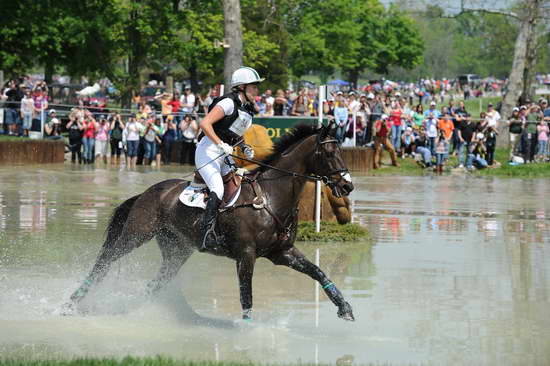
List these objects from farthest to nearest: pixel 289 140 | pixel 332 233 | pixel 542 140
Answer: pixel 542 140
pixel 332 233
pixel 289 140

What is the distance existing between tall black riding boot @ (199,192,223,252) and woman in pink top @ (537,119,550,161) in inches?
971

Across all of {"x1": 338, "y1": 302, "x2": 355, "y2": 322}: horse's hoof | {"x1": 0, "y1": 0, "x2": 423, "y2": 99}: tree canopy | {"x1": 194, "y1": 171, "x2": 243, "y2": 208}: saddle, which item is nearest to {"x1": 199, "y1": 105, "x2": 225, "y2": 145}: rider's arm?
{"x1": 194, "y1": 171, "x2": 243, "y2": 208}: saddle

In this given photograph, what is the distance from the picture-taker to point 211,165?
1043 centimetres

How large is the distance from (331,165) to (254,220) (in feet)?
3.21

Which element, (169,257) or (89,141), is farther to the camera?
(89,141)

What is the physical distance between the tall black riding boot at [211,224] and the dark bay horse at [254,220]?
0.25 ft

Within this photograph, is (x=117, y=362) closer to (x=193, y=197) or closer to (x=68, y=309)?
(x=68, y=309)

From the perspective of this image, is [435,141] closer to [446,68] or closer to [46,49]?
[46,49]

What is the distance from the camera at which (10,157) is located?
3028 centimetres

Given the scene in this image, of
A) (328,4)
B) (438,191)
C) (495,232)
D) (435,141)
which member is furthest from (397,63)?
(495,232)

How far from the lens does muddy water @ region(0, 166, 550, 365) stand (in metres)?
9.22

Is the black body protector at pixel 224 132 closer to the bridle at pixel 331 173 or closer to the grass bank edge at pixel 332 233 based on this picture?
the bridle at pixel 331 173

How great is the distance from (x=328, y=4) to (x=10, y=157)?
61.9m

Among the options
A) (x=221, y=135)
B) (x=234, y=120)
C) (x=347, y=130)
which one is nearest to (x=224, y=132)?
(x=221, y=135)
